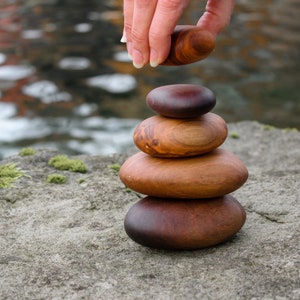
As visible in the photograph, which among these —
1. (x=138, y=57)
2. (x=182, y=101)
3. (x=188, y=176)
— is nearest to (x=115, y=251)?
(x=188, y=176)

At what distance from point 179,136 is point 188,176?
0.50ft

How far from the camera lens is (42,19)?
10055 millimetres

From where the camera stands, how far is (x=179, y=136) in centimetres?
249

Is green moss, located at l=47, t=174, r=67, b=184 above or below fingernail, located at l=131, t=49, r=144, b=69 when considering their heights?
below

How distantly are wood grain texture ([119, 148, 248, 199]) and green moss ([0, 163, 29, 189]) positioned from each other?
38.2 inches

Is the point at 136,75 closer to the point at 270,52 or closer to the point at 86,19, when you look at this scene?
the point at 270,52

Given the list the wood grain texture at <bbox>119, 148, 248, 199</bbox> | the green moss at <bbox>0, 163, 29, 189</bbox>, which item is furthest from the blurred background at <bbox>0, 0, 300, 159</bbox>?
the wood grain texture at <bbox>119, 148, 248, 199</bbox>

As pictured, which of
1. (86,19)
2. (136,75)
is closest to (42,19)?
(86,19)

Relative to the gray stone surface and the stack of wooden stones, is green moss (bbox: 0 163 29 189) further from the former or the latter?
the stack of wooden stones

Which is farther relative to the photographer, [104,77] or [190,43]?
[104,77]

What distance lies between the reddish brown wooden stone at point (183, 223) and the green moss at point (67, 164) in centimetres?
106

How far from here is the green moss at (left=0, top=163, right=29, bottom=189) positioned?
131 inches

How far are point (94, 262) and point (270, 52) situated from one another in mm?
6274

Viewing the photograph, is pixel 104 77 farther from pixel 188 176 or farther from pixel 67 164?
pixel 188 176
